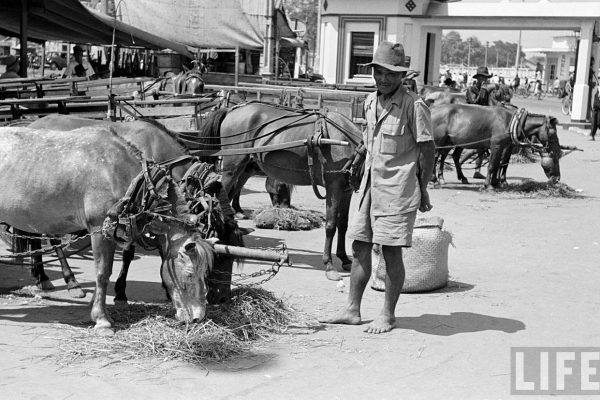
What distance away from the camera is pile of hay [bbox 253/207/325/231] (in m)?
11.2

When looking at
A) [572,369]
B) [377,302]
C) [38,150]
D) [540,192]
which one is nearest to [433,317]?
[377,302]

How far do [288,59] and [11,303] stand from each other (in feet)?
108

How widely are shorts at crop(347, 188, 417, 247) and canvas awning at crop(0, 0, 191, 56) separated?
8.64 metres

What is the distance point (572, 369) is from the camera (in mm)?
5914

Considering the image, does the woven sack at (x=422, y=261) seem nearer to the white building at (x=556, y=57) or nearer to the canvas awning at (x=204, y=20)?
the canvas awning at (x=204, y=20)

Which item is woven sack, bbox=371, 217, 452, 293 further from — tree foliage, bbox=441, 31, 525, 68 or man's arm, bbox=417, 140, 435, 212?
tree foliage, bbox=441, 31, 525, 68

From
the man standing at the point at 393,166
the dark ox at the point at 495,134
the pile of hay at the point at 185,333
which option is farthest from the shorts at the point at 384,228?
the dark ox at the point at 495,134

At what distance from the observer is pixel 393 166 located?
6.43 metres

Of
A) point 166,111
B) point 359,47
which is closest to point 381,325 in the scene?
point 166,111

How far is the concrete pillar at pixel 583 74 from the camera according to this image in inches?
1198

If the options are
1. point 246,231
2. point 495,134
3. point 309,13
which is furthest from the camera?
point 309,13

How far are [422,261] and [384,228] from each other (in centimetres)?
168

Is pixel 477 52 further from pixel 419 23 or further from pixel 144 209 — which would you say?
pixel 144 209

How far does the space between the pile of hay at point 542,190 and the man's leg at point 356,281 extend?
930 centimetres
